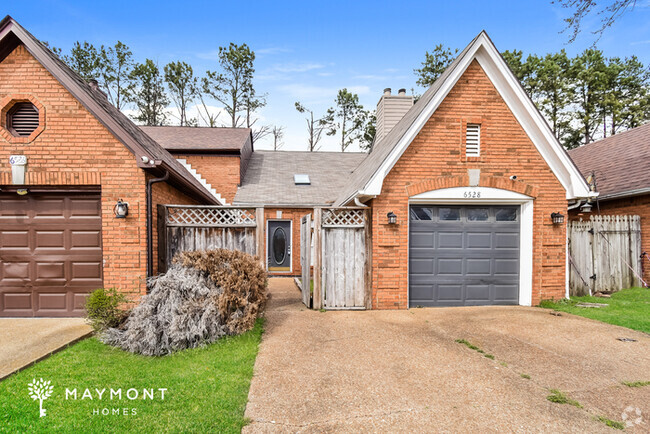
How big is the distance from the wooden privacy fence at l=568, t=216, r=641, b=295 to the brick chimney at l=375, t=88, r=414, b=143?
6.93 metres

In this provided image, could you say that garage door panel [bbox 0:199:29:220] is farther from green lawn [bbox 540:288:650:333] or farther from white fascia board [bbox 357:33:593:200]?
green lawn [bbox 540:288:650:333]

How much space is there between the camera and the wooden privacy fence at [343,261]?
755cm

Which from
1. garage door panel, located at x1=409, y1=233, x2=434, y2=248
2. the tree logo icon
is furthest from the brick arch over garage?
the tree logo icon

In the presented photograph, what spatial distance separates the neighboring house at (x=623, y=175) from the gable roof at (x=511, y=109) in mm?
828

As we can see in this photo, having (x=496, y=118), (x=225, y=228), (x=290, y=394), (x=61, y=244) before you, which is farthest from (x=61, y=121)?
(x=496, y=118)

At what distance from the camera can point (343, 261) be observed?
7621 mm

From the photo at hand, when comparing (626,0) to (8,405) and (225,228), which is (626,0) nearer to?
(225,228)

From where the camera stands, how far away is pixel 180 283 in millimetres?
5367

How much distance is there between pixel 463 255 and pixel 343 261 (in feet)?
9.60

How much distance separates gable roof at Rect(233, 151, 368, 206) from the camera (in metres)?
15.1

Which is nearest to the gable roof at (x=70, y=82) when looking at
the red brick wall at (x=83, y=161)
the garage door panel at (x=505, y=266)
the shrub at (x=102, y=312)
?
the red brick wall at (x=83, y=161)

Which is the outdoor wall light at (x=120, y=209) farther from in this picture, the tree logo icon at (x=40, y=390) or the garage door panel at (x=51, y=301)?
the tree logo icon at (x=40, y=390)

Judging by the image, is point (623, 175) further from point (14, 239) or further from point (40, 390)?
point (14, 239)

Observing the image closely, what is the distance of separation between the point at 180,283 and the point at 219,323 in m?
0.89
